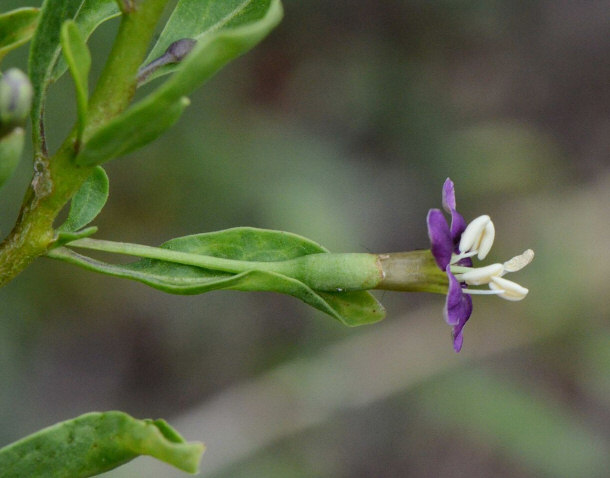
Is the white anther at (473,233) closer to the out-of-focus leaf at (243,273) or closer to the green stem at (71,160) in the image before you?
the out-of-focus leaf at (243,273)

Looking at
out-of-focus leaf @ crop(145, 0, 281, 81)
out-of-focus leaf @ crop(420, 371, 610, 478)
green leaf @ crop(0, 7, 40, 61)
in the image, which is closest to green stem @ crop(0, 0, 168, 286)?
out-of-focus leaf @ crop(145, 0, 281, 81)

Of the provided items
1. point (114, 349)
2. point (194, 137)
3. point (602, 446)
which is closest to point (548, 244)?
Answer: point (602, 446)

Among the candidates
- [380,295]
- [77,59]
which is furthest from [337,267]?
[380,295]

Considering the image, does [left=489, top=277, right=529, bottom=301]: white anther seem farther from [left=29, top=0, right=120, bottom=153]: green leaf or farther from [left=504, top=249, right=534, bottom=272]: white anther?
Result: [left=29, top=0, right=120, bottom=153]: green leaf

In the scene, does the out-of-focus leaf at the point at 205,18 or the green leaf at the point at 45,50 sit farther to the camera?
the out-of-focus leaf at the point at 205,18

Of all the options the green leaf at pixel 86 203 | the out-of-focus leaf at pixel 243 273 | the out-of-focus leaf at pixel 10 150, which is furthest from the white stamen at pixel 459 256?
the out-of-focus leaf at pixel 10 150

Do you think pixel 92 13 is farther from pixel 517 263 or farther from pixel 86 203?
pixel 517 263

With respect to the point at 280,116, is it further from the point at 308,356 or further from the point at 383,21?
the point at 308,356
